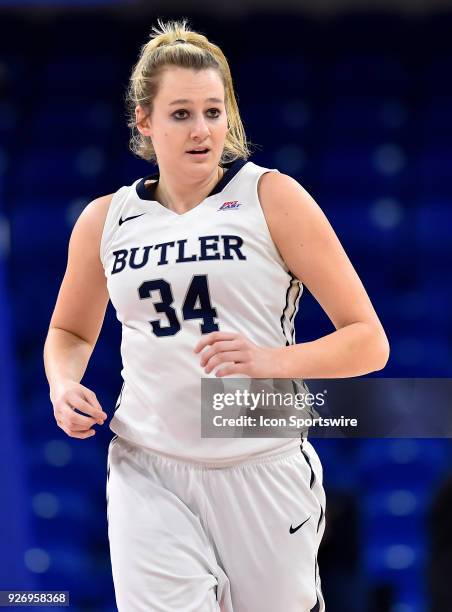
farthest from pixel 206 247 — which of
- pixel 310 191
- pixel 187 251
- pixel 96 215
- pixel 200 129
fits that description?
pixel 310 191

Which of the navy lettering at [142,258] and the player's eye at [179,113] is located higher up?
the player's eye at [179,113]

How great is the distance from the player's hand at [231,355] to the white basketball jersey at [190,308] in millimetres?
157

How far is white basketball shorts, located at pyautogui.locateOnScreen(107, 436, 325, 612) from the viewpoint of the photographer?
2.11 meters

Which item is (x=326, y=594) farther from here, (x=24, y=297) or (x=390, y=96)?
(x=390, y=96)

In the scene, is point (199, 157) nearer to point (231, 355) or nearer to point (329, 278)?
point (329, 278)

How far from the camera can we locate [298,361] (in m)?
2.12

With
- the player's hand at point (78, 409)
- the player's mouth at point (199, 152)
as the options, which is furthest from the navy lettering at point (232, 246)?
the player's hand at point (78, 409)

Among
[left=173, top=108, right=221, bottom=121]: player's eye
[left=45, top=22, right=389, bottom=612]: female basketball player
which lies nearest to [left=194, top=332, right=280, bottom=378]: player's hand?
[left=45, top=22, right=389, bottom=612]: female basketball player

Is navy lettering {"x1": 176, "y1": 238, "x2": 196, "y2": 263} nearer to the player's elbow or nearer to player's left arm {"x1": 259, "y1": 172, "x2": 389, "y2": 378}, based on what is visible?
player's left arm {"x1": 259, "y1": 172, "x2": 389, "y2": 378}

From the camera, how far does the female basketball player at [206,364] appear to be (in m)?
2.14

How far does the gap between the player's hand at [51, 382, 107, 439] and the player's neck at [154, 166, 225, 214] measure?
1.59 feet

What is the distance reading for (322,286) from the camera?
2.23 m

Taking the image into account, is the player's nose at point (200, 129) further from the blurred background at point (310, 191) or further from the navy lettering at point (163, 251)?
the blurred background at point (310, 191)

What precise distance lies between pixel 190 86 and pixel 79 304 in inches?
24.3
